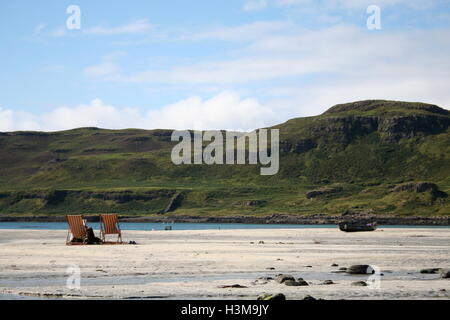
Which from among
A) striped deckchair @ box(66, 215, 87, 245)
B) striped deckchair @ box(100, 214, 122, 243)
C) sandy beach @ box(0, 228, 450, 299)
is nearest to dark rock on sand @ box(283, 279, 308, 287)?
sandy beach @ box(0, 228, 450, 299)

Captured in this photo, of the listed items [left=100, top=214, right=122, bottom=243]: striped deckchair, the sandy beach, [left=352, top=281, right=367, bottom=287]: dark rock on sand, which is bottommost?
the sandy beach

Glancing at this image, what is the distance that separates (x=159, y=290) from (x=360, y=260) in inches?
745

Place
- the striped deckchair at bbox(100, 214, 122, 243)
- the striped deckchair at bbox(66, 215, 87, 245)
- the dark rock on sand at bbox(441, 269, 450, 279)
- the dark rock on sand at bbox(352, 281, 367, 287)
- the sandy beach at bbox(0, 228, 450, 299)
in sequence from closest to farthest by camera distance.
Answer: the sandy beach at bbox(0, 228, 450, 299)
the dark rock on sand at bbox(352, 281, 367, 287)
the dark rock on sand at bbox(441, 269, 450, 279)
the striped deckchair at bbox(66, 215, 87, 245)
the striped deckchair at bbox(100, 214, 122, 243)

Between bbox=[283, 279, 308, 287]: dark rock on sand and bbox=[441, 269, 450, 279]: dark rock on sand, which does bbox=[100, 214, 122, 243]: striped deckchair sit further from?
bbox=[441, 269, 450, 279]: dark rock on sand

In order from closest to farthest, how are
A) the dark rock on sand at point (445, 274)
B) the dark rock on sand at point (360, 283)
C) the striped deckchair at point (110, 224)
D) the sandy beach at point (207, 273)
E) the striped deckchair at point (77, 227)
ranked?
the sandy beach at point (207, 273) → the dark rock on sand at point (360, 283) → the dark rock on sand at point (445, 274) → the striped deckchair at point (77, 227) → the striped deckchair at point (110, 224)

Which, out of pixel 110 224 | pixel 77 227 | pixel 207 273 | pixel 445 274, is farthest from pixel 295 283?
pixel 110 224

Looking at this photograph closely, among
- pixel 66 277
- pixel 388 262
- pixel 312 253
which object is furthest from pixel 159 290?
pixel 312 253

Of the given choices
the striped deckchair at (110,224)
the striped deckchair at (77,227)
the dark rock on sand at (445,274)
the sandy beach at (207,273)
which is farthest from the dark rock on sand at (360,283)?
the striped deckchair at (110,224)

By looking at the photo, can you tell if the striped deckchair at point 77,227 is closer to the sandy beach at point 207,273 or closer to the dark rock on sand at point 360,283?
the sandy beach at point 207,273

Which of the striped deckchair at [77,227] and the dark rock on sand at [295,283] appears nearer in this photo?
the dark rock on sand at [295,283]

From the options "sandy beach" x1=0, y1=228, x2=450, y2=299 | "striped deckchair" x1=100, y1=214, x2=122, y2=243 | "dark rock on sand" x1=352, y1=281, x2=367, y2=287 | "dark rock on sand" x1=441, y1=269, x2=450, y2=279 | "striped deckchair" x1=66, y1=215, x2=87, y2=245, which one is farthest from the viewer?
"striped deckchair" x1=100, y1=214, x2=122, y2=243

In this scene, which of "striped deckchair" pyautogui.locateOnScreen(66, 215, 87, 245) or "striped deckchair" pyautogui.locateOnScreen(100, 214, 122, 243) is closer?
"striped deckchair" pyautogui.locateOnScreen(66, 215, 87, 245)

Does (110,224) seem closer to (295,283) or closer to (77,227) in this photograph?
(77,227)
